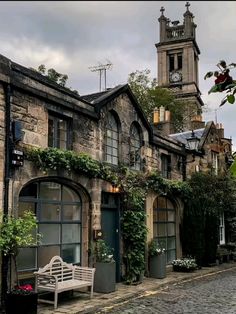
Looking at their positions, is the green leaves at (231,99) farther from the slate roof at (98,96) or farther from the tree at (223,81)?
the slate roof at (98,96)

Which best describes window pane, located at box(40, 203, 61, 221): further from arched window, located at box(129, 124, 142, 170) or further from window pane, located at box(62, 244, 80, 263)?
arched window, located at box(129, 124, 142, 170)

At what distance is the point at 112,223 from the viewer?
517 inches

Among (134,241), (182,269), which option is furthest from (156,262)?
(182,269)

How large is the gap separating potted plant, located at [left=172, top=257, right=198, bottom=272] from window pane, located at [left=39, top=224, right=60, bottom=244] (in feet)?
22.0

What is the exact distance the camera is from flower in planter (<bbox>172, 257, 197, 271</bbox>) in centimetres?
1582

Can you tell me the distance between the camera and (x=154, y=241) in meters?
15.0

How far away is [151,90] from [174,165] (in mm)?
23503

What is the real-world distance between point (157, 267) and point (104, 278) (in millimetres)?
3575

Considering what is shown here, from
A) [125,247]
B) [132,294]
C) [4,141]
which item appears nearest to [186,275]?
[125,247]

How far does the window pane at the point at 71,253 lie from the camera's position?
434 inches

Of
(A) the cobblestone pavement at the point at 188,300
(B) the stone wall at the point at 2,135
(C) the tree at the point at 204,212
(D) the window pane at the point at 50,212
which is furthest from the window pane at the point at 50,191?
(C) the tree at the point at 204,212

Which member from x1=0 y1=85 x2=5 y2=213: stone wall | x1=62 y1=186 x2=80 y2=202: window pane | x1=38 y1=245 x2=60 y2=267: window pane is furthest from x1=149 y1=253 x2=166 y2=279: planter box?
x1=0 y1=85 x2=5 y2=213: stone wall

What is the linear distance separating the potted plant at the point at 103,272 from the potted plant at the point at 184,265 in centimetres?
517

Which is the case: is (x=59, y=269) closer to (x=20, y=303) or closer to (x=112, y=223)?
(x=20, y=303)
